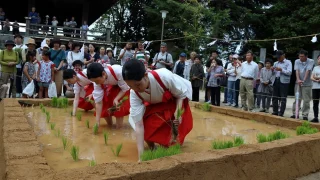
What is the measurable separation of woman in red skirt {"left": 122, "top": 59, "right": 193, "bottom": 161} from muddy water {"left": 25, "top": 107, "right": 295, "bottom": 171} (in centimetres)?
31

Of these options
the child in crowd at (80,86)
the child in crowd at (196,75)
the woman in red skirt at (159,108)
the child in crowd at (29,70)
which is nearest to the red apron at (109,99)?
the child in crowd at (80,86)

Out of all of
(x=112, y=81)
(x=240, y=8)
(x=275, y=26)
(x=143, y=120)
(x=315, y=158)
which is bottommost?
(x=315, y=158)

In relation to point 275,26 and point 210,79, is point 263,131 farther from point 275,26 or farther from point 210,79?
point 275,26

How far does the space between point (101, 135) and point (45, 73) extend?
4766mm

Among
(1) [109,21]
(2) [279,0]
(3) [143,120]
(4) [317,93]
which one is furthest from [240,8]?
(3) [143,120]

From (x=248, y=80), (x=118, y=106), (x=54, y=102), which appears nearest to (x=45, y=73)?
(x=54, y=102)

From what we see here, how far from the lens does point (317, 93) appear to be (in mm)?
7688

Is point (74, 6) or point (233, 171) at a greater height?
point (74, 6)

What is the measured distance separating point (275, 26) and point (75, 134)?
19.1m

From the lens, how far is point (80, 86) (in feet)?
19.9

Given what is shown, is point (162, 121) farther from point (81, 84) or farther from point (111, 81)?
point (81, 84)

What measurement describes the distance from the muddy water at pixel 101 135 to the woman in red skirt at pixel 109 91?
0.28m

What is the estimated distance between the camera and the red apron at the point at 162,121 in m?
3.73

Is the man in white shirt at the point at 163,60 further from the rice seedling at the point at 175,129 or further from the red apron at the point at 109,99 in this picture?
the rice seedling at the point at 175,129
